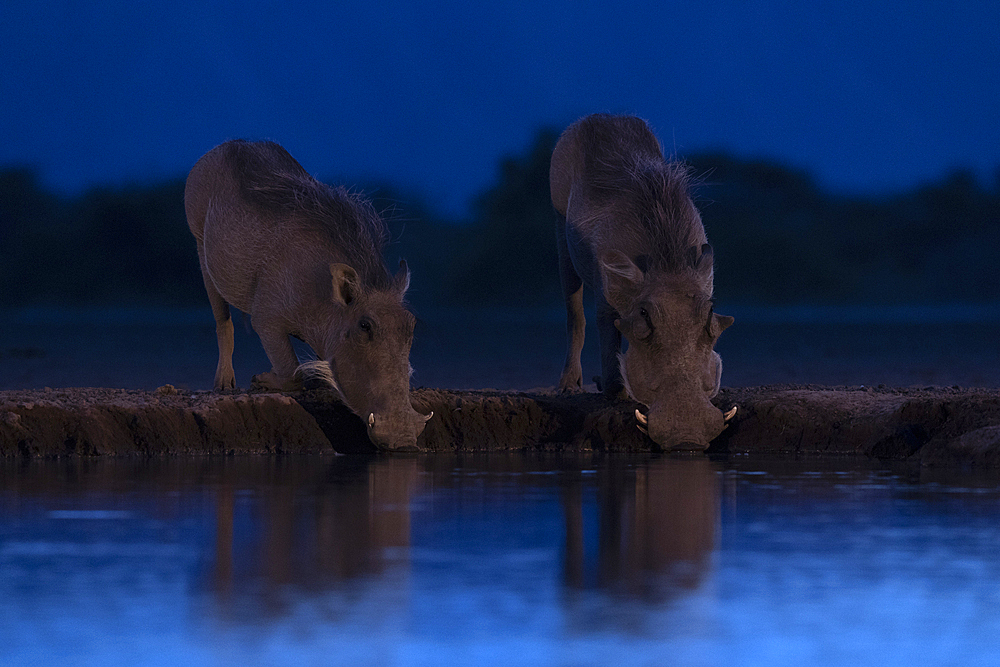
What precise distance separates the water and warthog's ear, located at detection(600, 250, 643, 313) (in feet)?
9.86

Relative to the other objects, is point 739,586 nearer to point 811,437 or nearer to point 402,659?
point 402,659

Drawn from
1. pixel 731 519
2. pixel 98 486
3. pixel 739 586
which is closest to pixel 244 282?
pixel 98 486

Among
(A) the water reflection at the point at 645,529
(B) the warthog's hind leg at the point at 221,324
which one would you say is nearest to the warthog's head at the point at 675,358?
(A) the water reflection at the point at 645,529

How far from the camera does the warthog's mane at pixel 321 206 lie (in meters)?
9.80

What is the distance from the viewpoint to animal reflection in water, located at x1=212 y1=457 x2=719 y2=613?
3818 mm

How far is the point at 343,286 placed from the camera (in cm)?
941

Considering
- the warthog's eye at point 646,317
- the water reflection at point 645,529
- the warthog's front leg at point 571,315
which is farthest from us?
the warthog's front leg at point 571,315

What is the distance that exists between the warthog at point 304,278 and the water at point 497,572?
229 centimetres

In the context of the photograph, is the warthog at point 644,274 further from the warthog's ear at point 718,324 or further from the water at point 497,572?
the water at point 497,572

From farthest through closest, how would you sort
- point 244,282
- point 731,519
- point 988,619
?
point 244,282 < point 731,519 < point 988,619

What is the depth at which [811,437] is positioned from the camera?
9133mm

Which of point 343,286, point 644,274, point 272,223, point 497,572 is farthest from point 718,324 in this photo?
point 497,572

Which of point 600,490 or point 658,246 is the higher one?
point 658,246

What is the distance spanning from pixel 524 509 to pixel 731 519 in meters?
0.89
